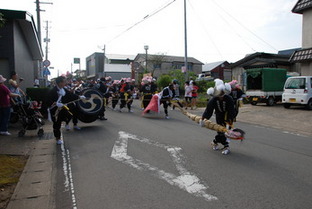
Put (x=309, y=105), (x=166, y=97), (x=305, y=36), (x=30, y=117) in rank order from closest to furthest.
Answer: (x=30, y=117) < (x=166, y=97) < (x=309, y=105) < (x=305, y=36)

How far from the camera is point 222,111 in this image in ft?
20.9

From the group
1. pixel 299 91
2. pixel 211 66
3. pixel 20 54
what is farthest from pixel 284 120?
pixel 211 66

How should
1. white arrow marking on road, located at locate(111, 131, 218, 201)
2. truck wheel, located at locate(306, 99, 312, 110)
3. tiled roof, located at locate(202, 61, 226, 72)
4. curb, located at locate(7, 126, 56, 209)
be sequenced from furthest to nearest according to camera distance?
tiled roof, located at locate(202, 61, 226, 72) < truck wheel, located at locate(306, 99, 312, 110) < white arrow marking on road, located at locate(111, 131, 218, 201) < curb, located at locate(7, 126, 56, 209)

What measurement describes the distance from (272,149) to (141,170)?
3.64 m

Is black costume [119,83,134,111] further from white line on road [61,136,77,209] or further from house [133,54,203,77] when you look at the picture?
house [133,54,203,77]

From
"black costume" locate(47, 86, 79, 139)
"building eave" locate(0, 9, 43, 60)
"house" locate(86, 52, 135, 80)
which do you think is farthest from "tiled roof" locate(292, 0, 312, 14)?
"house" locate(86, 52, 135, 80)

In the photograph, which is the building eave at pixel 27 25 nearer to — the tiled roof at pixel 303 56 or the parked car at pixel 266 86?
the parked car at pixel 266 86

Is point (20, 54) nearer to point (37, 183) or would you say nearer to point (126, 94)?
point (126, 94)

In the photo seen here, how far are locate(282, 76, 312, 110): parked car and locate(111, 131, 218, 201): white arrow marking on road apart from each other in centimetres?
1102

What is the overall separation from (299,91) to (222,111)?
10677mm

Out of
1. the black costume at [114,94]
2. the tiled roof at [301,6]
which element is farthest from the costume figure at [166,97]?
the tiled roof at [301,6]

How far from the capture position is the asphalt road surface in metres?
3.81

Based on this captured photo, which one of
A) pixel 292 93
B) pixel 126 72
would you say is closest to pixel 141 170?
pixel 292 93

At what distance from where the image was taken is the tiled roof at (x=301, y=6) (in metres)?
16.4
